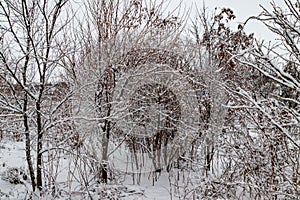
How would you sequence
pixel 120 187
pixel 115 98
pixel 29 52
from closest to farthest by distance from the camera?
pixel 29 52 < pixel 120 187 < pixel 115 98

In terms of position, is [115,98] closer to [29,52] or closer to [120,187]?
[120,187]

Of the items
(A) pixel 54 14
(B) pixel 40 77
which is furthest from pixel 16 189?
(A) pixel 54 14

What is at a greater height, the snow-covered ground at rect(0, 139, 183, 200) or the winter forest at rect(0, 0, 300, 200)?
the winter forest at rect(0, 0, 300, 200)

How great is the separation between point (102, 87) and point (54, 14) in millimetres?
1671

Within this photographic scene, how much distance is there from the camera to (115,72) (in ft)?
18.1

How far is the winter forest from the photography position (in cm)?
419

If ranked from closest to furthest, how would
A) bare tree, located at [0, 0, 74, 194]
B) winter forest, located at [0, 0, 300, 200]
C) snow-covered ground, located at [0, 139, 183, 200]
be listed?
bare tree, located at [0, 0, 74, 194] → winter forest, located at [0, 0, 300, 200] → snow-covered ground, located at [0, 139, 183, 200]

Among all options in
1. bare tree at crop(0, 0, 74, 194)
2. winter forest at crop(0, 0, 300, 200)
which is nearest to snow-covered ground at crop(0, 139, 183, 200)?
winter forest at crop(0, 0, 300, 200)

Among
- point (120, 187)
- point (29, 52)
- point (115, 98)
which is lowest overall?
point (120, 187)

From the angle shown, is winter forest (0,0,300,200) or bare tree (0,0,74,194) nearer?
bare tree (0,0,74,194)

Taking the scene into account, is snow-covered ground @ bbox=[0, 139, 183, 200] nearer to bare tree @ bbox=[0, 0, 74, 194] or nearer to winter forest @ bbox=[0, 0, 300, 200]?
winter forest @ bbox=[0, 0, 300, 200]

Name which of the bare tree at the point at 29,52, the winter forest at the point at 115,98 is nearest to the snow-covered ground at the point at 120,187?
the winter forest at the point at 115,98

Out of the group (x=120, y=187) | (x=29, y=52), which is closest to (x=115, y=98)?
(x=120, y=187)

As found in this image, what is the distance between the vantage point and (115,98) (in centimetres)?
550
